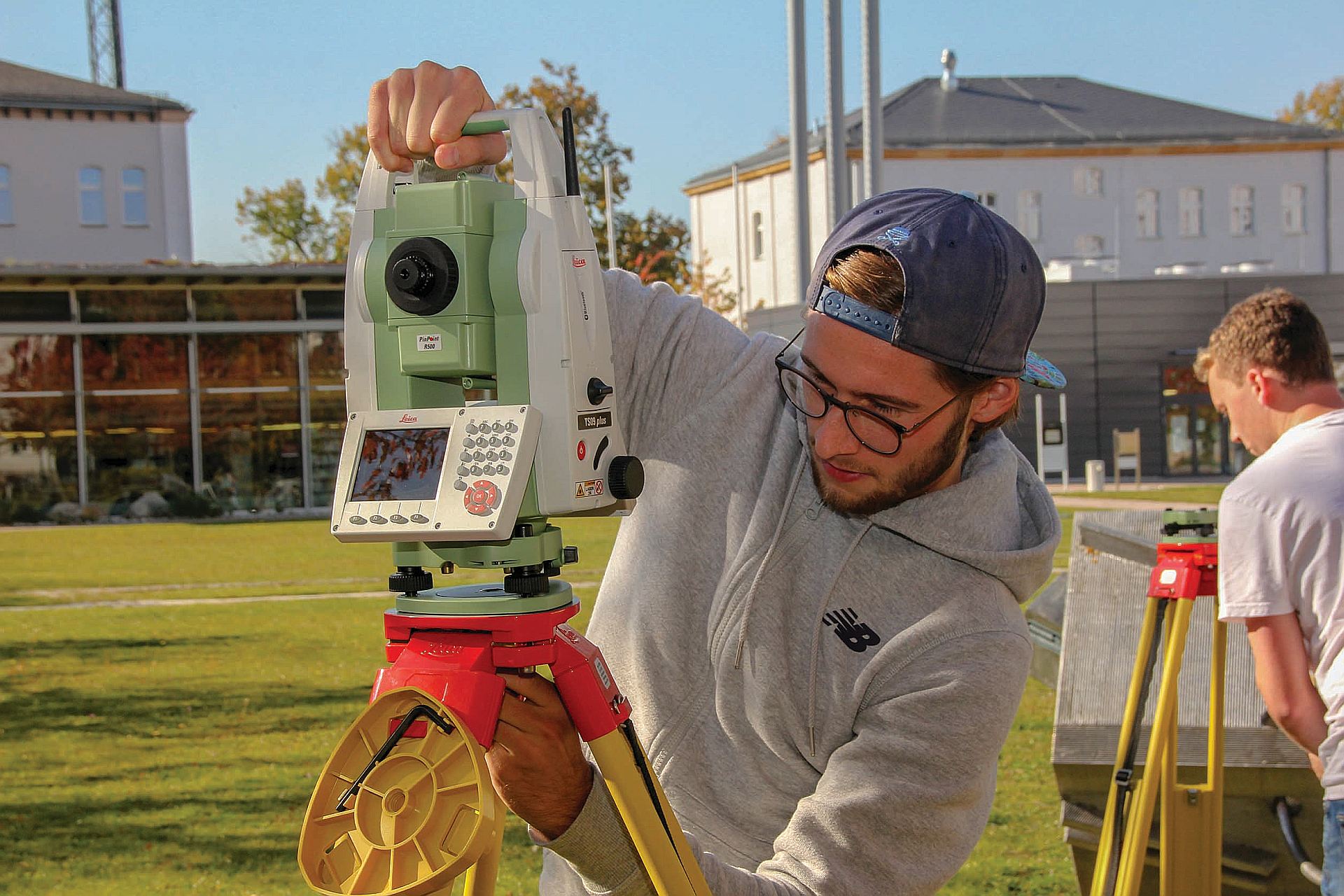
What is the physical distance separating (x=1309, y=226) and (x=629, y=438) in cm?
4876

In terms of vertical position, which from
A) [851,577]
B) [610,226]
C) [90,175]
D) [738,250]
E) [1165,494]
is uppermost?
[90,175]

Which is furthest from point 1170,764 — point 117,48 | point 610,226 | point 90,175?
point 117,48

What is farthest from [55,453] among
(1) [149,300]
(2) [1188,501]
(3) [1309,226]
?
(3) [1309,226]

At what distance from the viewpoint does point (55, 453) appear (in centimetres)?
2817

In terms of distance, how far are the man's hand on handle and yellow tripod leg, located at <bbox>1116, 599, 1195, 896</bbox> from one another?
237 cm

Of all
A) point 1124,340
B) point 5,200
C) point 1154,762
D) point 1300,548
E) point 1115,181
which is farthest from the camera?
point 1115,181

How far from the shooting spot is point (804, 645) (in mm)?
2352

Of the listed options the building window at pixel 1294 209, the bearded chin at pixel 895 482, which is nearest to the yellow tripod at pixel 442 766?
the bearded chin at pixel 895 482

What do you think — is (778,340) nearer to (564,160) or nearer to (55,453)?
(564,160)

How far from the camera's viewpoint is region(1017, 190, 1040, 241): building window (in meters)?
44.2

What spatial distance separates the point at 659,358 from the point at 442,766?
107 cm

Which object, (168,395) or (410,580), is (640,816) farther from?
(168,395)

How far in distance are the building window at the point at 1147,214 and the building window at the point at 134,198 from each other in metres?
32.1

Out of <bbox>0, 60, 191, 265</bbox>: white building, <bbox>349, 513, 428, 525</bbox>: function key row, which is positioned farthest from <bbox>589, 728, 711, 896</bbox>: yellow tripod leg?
<bbox>0, 60, 191, 265</bbox>: white building
